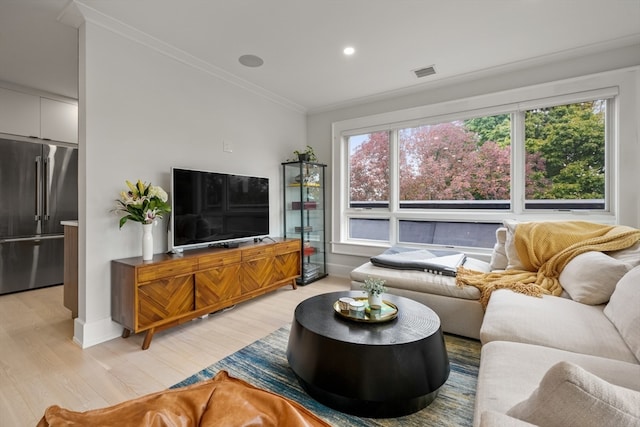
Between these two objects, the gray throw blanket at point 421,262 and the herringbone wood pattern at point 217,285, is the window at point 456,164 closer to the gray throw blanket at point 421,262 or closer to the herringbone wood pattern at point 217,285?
the gray throw blanket at point 421,262

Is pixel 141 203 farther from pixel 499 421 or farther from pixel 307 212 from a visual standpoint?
pixel 499 421

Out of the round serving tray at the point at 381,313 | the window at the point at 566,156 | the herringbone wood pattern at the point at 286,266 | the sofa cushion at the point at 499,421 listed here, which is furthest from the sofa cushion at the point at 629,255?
the herringbone wood pattern at the point at 286,266

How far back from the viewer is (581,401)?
62 centimetres

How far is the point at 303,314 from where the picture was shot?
196 cm

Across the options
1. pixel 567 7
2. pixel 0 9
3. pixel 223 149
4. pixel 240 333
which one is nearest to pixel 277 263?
pixel 240 333

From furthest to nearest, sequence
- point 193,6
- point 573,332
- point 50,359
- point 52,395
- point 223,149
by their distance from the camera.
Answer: point 223,149 → point 193,6 → point 50,359 → point 52,395 → point 573,332

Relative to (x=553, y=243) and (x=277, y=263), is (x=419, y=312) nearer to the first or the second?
(x=553, y=243)

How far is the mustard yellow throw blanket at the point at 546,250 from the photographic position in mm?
2277

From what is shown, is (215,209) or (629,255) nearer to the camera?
(629,255)

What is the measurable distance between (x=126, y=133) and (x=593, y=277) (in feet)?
12.3

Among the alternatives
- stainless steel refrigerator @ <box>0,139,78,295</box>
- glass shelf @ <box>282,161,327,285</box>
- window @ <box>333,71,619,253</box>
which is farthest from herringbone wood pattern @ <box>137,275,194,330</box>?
stainless steel refrigerator @ <box>0,139,78,295</box>

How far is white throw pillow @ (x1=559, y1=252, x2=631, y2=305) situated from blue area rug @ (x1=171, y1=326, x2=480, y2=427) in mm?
797

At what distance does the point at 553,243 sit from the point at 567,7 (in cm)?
188

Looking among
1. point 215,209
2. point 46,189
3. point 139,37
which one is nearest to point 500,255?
point 215,209
